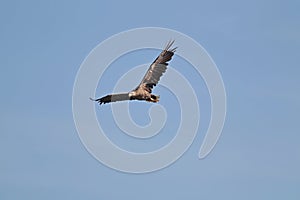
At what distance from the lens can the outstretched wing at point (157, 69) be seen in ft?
238

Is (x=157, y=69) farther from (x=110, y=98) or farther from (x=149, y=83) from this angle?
(x=110, y=98)

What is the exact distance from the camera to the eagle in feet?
236

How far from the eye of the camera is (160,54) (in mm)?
74375

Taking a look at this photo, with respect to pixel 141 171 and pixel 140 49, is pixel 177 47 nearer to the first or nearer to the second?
pixel 140 49

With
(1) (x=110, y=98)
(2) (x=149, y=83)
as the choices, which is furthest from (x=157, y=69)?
(1) (x=110, y=98)

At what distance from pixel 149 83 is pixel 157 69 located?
1.32 metres

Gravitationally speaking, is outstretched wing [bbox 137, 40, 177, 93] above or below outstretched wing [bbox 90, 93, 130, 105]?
above

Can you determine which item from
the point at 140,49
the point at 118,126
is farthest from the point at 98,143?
the point at 140,49

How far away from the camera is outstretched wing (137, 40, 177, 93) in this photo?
72.5 metres

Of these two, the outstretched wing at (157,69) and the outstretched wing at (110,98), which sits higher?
the outstretched wing at (157,69)

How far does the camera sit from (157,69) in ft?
241

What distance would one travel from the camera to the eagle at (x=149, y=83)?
7188 centimetres

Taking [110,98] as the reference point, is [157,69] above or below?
above

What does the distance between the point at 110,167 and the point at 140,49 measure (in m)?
8.97
